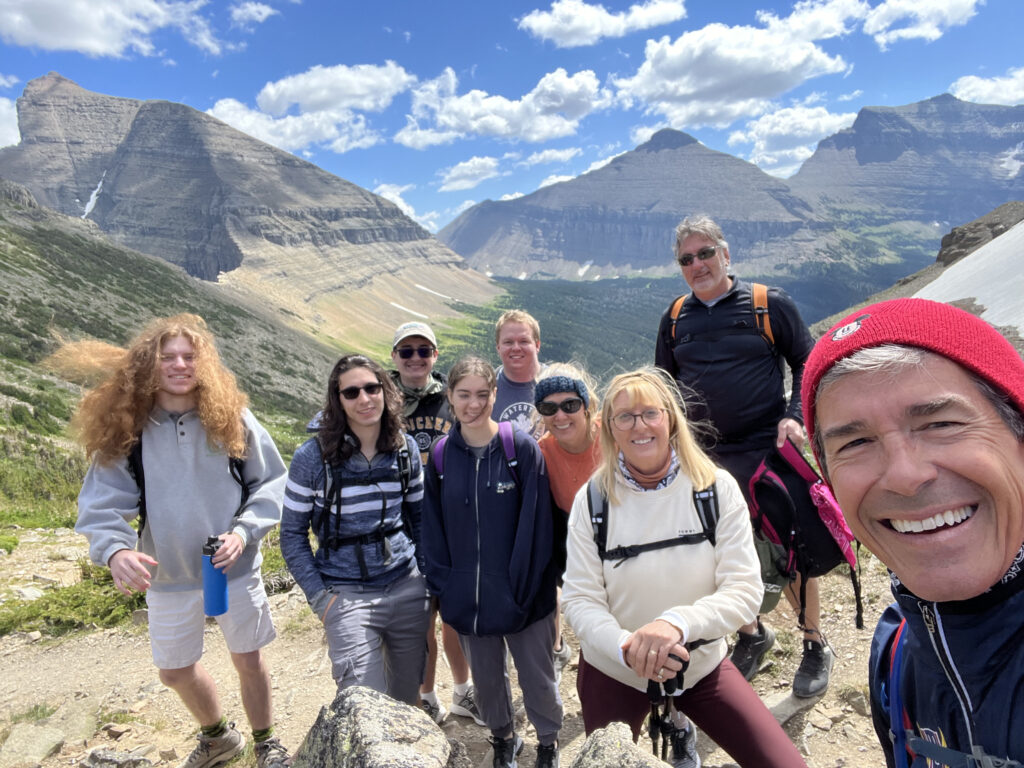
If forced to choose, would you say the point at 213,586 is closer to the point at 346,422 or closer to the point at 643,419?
the point at 346,422

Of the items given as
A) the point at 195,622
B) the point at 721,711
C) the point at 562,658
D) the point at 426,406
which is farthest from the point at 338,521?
the point at 562,658

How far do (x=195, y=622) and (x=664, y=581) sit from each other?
3.47 metres

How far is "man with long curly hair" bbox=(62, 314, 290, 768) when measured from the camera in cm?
410

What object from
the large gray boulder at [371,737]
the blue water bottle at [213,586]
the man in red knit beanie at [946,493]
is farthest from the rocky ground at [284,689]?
the man in red knit beanie at [946,493]

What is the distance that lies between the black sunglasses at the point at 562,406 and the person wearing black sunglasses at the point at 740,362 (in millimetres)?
978

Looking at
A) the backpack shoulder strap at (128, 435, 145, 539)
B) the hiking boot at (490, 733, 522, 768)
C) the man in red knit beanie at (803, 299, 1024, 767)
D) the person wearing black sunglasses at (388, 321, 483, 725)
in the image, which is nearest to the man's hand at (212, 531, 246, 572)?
the backpack shoulder strap at (128, 435, 145, 539)

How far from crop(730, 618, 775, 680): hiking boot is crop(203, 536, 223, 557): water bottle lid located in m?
4.25

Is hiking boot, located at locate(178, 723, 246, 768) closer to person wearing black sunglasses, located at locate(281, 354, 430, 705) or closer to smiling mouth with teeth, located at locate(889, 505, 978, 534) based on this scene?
person wearing black sunglasses, located at locate(281, 354, 430, 705)

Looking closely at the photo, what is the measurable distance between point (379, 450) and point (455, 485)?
0.75 meters

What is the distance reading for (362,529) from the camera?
4.35 meters

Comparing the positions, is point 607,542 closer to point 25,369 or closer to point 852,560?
point 852,560

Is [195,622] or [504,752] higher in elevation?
[195,622]

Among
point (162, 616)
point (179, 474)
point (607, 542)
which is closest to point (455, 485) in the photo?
point (607, 542)

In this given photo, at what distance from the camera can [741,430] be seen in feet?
15.3
